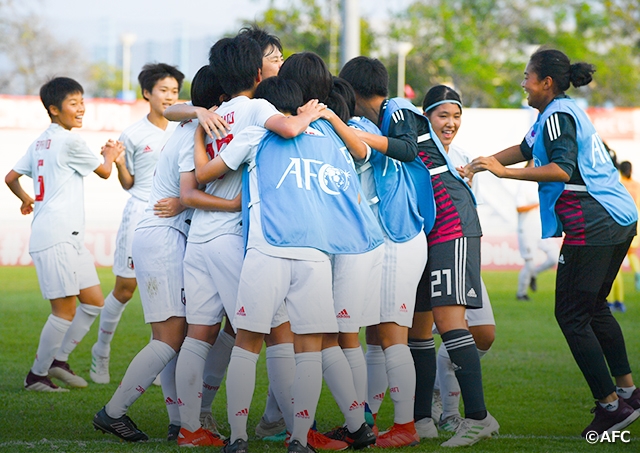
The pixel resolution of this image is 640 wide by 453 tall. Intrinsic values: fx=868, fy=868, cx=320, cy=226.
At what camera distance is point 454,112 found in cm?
523

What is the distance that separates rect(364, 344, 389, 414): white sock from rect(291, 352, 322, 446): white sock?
0.95 metres

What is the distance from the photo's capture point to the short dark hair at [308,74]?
4.44 meters

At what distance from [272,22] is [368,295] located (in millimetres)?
38457

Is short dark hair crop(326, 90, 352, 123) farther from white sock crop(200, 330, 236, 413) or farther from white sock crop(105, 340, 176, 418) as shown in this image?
white sock crop(105, 340, 176, 418)

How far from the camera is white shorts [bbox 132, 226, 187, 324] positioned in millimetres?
4699

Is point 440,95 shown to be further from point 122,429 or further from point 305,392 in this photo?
point 122,429

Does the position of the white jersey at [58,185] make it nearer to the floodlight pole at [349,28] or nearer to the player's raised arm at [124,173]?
the player's raised arm at [124,173]

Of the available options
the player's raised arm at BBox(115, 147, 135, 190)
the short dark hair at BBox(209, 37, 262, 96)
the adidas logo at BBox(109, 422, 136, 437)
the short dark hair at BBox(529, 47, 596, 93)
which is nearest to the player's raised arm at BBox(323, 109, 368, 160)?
the short dark hair at BBox(209, 37, 262, 96)

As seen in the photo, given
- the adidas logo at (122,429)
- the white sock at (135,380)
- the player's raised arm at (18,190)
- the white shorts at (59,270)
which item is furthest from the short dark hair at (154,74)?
the adidas logo at (122,429)

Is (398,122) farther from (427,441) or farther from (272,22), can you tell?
(272,22)

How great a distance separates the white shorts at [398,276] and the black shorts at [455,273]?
14cm

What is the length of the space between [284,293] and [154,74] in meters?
3.19

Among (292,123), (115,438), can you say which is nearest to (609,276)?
(292,123)

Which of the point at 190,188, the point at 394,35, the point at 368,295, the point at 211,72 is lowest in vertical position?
the point at 368,295
